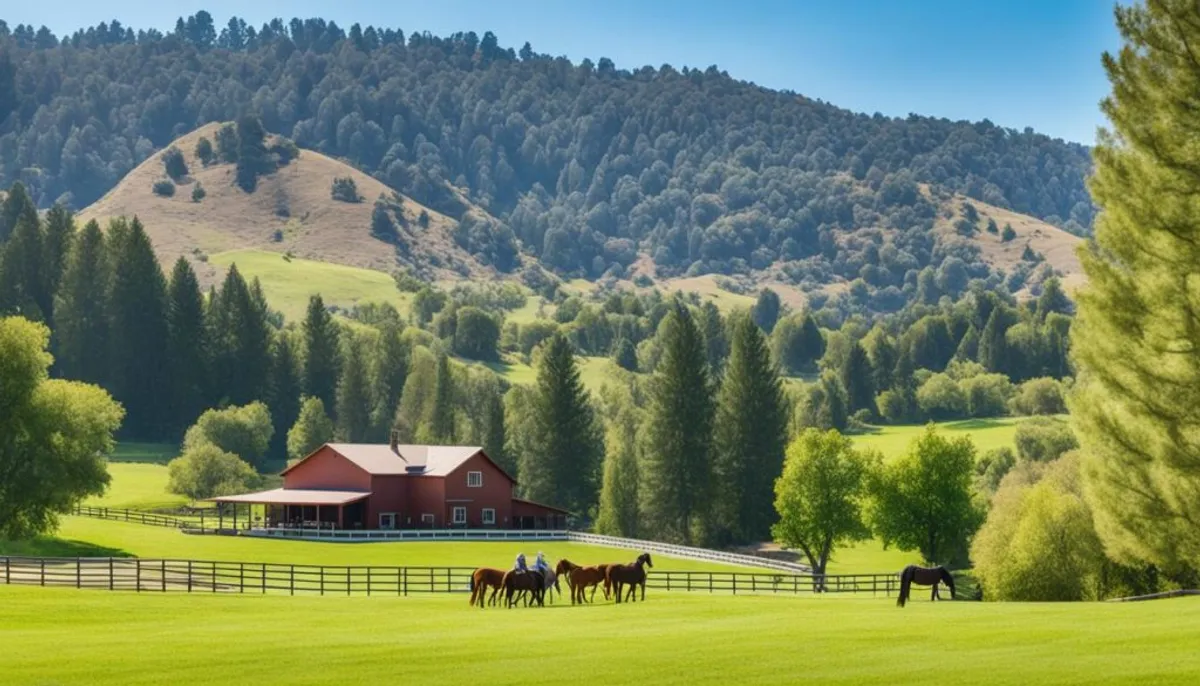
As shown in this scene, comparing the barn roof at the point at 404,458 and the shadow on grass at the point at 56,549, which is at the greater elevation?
the barn roof at the point at 404,458

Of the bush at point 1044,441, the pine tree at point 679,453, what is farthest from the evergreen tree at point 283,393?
the bush at point 1044,441

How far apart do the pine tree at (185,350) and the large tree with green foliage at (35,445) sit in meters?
77.9

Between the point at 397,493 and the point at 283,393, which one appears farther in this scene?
the point at 283,393

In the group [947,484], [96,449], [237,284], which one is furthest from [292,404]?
[947,484]

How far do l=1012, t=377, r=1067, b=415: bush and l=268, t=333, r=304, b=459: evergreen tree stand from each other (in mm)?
82411

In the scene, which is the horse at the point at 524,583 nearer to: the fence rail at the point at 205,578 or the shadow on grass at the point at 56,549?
the fence rail at the point at 205,578

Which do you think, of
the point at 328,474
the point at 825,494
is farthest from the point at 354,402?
the point at 825,494

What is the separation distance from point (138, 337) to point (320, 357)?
18503mm

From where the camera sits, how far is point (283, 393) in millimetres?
157250

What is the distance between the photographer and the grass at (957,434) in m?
149

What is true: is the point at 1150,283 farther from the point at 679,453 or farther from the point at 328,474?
the point at 679,453

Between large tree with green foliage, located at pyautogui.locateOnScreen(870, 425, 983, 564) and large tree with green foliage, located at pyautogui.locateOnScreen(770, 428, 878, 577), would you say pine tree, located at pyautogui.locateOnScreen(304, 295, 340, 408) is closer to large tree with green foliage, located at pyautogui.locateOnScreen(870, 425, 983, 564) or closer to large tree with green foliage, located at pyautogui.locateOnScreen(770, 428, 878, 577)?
large tree with green foliage, located at pyautogui.locateOnScreen(770, 428, 878, 577)

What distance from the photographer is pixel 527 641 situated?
32969mm

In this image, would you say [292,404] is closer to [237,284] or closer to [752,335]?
[237,284]
